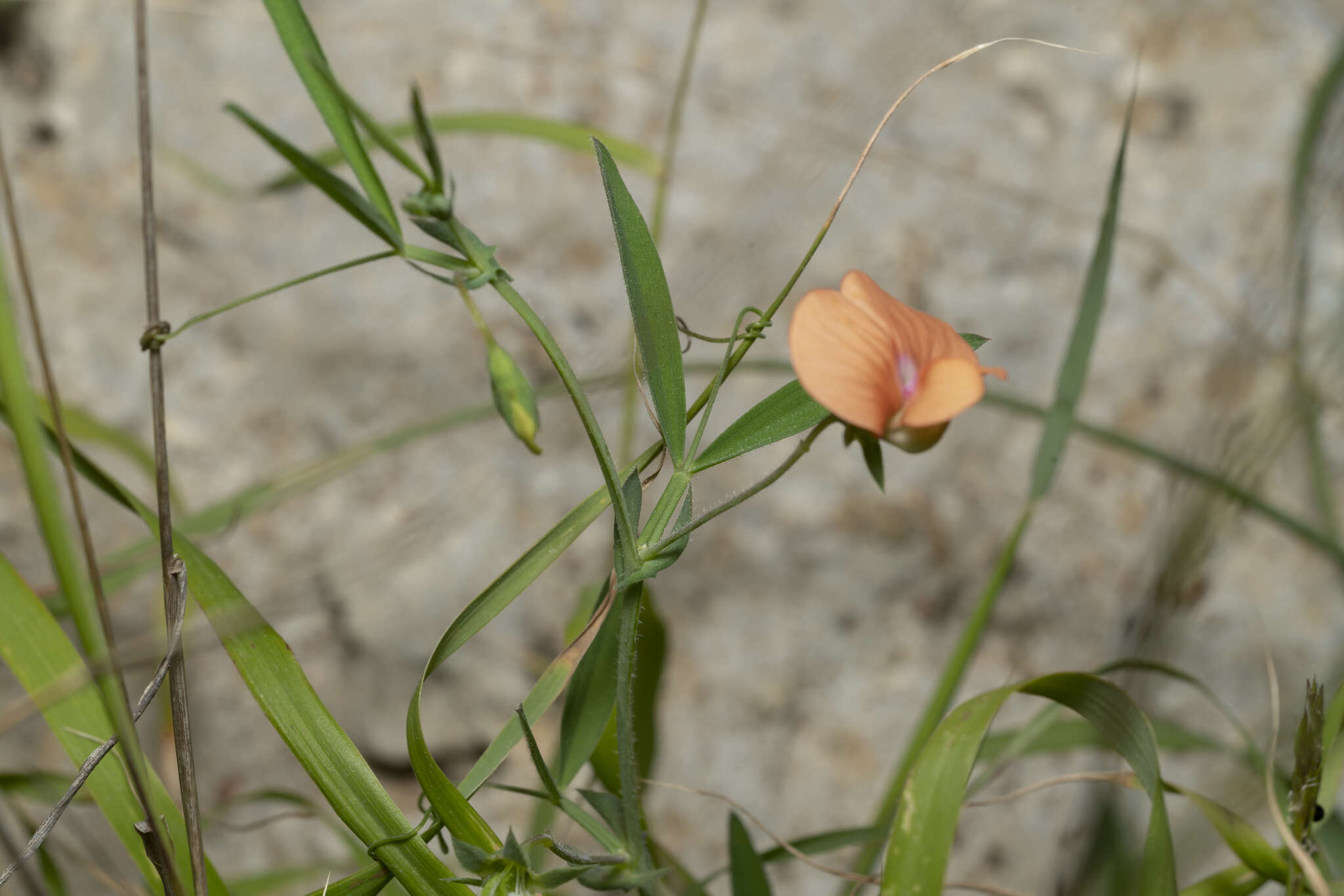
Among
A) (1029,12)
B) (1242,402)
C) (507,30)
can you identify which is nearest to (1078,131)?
(1029,12)

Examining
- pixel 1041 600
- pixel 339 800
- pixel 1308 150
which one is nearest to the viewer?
pixel 339 800

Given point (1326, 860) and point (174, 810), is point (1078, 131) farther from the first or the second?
point (174, 810)

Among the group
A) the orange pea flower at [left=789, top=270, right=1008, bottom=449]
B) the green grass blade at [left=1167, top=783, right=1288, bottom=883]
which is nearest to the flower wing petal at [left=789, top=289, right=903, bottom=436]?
the orange pea flower at [left=789, top=270, right=1008, bottom=449]

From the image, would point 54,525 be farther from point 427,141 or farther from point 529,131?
point 529,131

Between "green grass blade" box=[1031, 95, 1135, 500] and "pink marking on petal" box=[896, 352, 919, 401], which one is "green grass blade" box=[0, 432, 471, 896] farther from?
"green grass blade" box=[1031, 95, 1135, 500]

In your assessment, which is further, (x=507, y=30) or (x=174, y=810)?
(x=507, y=30)

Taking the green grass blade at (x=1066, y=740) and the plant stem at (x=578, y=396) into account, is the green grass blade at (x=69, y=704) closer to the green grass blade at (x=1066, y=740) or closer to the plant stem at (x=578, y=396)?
the plant stem at (x=578, y=396)

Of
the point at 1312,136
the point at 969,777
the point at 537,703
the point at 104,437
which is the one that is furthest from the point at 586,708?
the point at 1312,136
